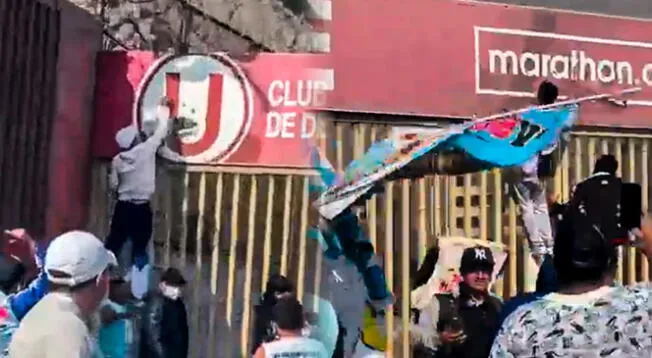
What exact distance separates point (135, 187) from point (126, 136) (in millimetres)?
313

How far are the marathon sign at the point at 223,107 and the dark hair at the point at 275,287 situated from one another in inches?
26.4

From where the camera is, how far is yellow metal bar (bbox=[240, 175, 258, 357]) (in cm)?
672

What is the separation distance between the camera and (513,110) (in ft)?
21.8

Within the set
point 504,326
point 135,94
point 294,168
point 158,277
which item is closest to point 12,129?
point 135,94

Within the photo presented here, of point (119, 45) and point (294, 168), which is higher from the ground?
point (119, 45)

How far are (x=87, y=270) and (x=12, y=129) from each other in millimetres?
3127

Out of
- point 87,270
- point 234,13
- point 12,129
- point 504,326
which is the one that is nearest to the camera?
point 504,326

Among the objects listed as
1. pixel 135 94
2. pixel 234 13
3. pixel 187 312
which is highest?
pixel 234 13

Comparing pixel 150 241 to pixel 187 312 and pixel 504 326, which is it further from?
pixel 504 326

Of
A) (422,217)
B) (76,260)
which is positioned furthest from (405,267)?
(76,260)

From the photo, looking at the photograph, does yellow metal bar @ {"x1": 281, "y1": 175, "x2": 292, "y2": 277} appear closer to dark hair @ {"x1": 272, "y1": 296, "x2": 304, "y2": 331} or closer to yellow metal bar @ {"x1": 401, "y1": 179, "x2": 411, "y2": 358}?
yellow metal bar @ {"x1": 401, "y1": 179, "x2": 411, "y2": 358}

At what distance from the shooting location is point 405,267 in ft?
21.9

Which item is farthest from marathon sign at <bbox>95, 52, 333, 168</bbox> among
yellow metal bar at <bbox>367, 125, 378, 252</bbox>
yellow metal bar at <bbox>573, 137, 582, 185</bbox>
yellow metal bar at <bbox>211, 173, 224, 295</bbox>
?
yellow metal bar at <bbox>573, 137, 582, 185</bbox>

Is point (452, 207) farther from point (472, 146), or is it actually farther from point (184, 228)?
point (184, 228)
